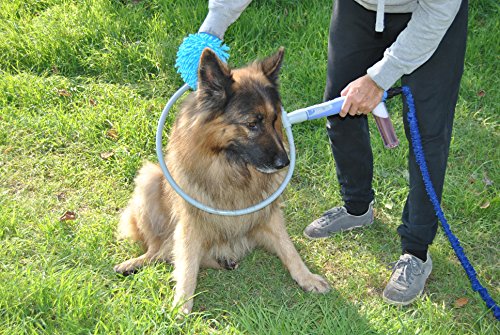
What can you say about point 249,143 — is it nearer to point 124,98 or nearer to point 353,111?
point 353,111

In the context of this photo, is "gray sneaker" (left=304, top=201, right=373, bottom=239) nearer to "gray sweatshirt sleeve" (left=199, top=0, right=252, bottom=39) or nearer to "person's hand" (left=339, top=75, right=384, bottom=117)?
"person's hand" (left=339, top=75, right=384, bottom=117)

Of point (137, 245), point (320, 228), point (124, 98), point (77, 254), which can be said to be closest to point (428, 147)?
point (320, 228)

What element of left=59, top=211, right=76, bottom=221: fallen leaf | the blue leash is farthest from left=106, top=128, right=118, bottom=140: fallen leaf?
the blue leash

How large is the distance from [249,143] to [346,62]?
73 centimetres

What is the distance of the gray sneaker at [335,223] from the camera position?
3.61 metres

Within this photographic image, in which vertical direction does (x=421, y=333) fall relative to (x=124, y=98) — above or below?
below

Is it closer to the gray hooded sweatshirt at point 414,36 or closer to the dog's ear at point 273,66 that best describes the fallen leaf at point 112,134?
the dog's ear at point 273,66

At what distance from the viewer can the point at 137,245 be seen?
3514mm

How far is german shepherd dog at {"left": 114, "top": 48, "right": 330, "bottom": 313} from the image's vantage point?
2752 millimetres

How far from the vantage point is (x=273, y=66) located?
9.55ft

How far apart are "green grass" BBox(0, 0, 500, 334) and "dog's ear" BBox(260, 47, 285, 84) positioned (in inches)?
46.6

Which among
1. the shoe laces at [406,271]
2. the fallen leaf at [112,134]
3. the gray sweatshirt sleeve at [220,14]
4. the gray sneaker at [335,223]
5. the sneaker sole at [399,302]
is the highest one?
the gray sweatshirt sleeve at [220,14]

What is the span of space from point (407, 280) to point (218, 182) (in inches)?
48.0

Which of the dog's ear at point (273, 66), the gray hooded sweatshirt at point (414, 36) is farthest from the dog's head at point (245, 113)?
the gray hooded sweatshirt at point (414, 36)
